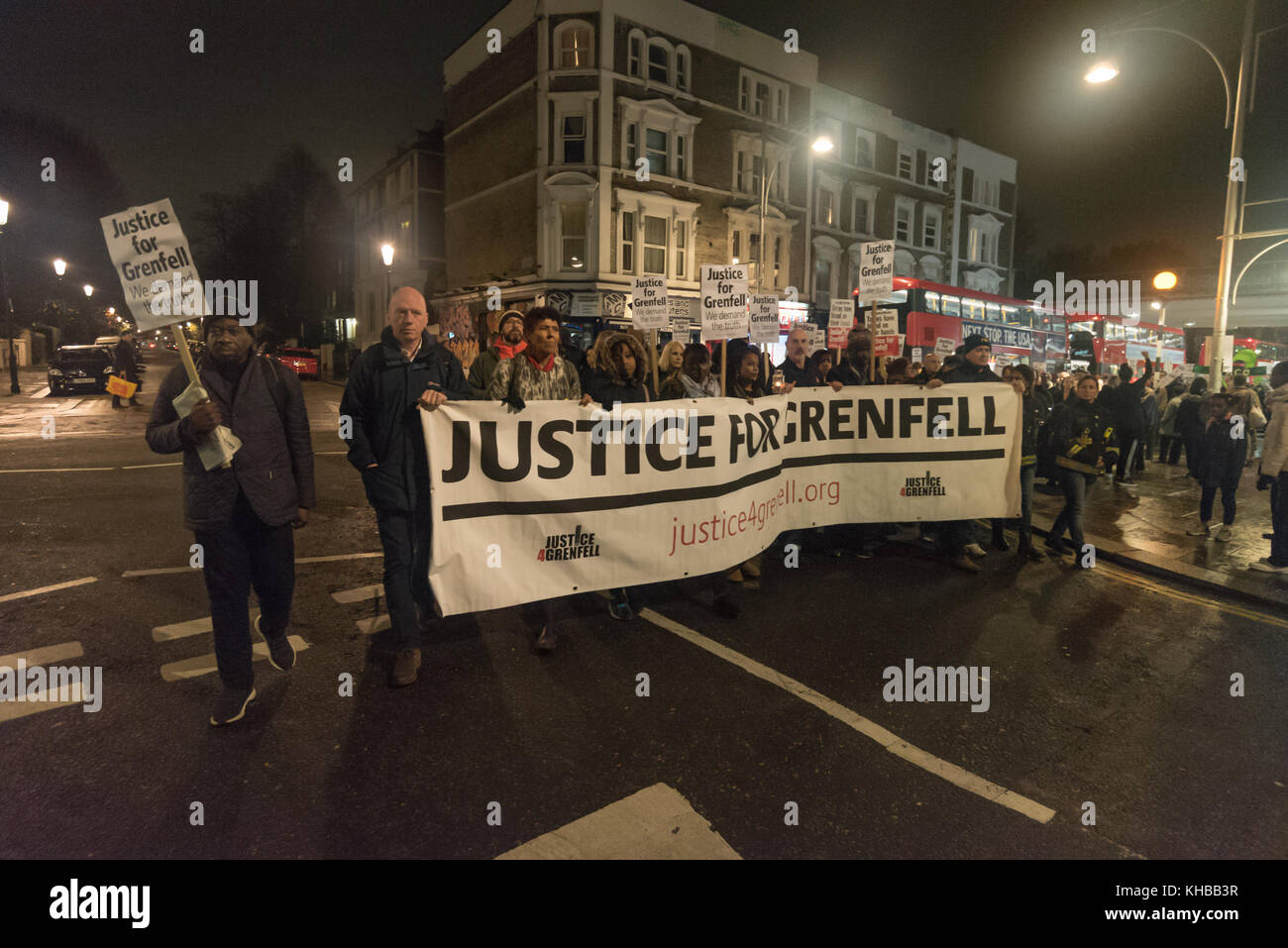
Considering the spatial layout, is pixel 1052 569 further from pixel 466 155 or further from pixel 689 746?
pixel 466 155

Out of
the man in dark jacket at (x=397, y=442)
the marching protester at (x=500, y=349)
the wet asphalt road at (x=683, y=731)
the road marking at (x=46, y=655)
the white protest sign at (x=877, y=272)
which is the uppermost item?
the white protest sign at (x=877, y=272)

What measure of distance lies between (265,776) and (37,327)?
5240 cm

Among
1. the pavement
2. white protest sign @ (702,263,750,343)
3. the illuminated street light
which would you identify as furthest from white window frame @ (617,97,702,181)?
white protest sign @ (702,263,750,343)

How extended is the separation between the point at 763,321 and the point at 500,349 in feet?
10.6

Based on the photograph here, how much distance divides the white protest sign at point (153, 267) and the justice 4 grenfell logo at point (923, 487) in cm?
591

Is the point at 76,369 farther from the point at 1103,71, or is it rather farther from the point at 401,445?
the point at 1103,71

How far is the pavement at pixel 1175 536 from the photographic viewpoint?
6.67m

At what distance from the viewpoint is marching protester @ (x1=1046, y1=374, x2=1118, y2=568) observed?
7.37m

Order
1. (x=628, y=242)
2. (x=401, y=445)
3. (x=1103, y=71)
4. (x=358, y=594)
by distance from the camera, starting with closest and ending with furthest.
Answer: (x=401, y=445)
(x=358, y=594)
(x=1103, y=71)
(x=628, y=242)

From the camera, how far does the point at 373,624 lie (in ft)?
16.9

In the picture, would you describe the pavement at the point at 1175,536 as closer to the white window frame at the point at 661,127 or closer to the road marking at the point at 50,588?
the road marking at the point at 50,588

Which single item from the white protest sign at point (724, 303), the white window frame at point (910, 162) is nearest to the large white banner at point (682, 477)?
the white protest sign at point (724, 303)

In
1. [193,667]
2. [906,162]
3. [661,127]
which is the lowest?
[193,667]

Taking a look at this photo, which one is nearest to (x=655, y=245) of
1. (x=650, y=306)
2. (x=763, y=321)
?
(x=763, y=321)
